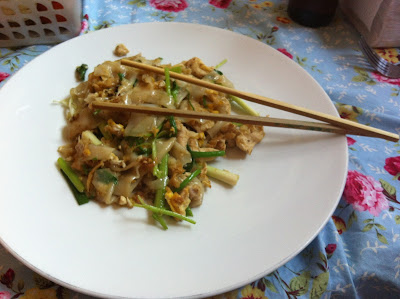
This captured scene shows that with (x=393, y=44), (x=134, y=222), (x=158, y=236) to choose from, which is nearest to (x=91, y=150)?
(x=134, y=222)

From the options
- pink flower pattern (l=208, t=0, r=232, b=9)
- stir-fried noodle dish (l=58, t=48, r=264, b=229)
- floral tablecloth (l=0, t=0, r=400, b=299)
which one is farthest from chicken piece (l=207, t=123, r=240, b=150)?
pink flower pattern (l=208, t=0, r=232, b=9)

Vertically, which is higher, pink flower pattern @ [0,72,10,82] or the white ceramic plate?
the white ceramic plate

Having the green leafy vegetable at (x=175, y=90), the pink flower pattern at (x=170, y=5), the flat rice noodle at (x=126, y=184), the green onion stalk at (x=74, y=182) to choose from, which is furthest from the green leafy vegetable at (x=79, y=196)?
the pink flower pattern at (x=170, y=5)

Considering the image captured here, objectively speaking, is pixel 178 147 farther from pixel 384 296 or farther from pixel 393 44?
pixel 393 44

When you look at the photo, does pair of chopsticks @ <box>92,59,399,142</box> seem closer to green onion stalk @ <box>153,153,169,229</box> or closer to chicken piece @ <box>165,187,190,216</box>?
green onion stalk @ <box>153,153,169,229</box>

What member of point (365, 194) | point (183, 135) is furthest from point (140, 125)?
point (365, 194)

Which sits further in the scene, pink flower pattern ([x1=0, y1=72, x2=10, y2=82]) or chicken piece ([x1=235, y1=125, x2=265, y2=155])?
pink flower pattern ([x1=0, y1=72, x2=10, y2=82])

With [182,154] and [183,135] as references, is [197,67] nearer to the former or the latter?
[183,135]
